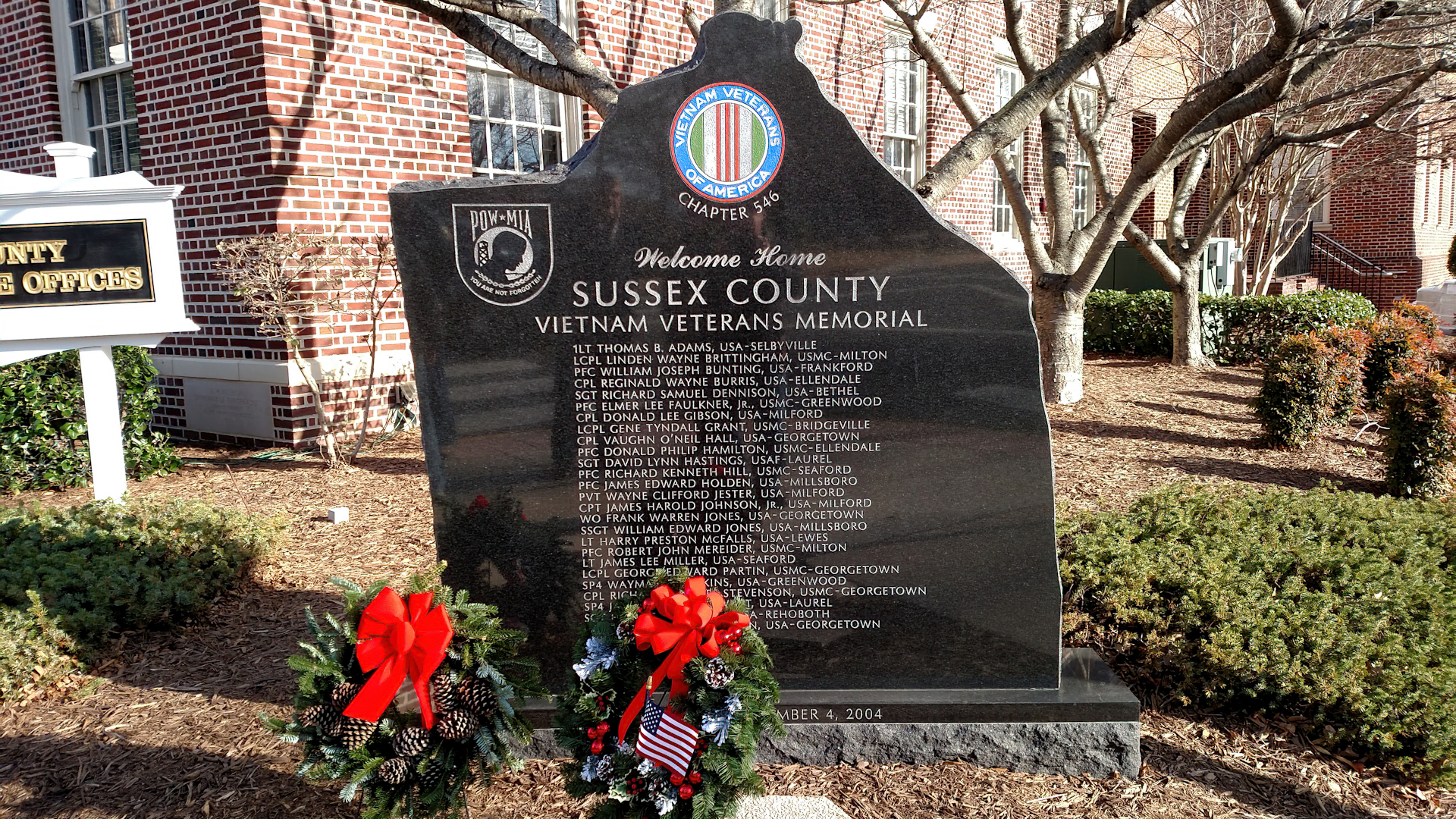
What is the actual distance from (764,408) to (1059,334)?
22.8 feet

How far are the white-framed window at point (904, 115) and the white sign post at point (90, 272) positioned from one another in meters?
10.9

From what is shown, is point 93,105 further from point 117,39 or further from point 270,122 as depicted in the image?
point 270,122

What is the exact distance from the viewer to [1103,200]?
438 inches

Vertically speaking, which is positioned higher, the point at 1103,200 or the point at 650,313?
the point at 1103,200

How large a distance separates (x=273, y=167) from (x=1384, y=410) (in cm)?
870

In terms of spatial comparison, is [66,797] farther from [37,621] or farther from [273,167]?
[273,167]

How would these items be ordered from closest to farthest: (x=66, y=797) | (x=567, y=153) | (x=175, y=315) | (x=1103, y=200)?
(x=66, y=797)
(x=175, y=315)
(x=567, y=153)
(x=1103, y=200)

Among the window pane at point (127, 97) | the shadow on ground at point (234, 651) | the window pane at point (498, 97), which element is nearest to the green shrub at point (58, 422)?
the window pane at point (127, 97)

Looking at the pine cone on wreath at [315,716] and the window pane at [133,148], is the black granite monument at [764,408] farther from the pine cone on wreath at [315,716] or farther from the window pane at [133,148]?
the window pane at [133,148]

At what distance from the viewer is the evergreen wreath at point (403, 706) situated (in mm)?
2807

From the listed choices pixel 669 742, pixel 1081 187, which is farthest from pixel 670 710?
pixel 1081 187

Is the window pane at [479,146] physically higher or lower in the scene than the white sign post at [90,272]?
higher

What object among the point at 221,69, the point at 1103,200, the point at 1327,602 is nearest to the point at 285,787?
the point at 1327,602

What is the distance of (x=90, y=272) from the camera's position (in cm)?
552
